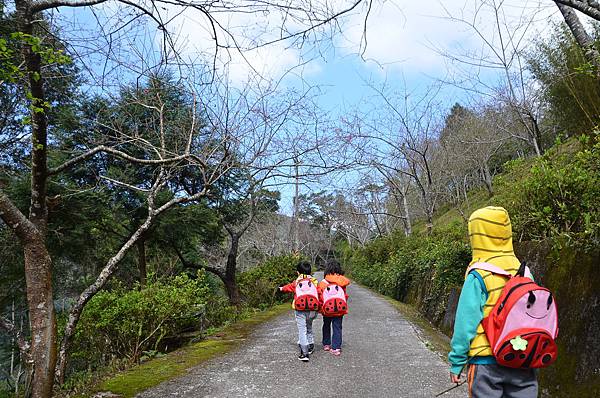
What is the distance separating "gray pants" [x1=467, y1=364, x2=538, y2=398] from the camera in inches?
96.9

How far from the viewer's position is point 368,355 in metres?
6.34

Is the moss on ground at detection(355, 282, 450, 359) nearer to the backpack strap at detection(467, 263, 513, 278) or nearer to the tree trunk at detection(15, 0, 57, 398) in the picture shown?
the backpack strap at detection(467, 263, 513, 278)

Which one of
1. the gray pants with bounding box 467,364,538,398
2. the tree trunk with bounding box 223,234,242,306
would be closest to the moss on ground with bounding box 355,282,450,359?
the gray pants with bounding box 467,364,538,398

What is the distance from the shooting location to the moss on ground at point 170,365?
4992 millimetres

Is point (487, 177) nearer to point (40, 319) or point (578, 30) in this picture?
point (578, 30)

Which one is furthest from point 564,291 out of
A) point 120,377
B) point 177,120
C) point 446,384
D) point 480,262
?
point 177,120

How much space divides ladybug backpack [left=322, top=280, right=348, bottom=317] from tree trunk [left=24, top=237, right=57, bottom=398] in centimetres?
355

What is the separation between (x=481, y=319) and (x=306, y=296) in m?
3.85

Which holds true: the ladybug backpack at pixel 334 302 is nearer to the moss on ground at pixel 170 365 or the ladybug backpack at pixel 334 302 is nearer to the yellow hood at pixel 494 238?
the moss on ground at pixel 170 365

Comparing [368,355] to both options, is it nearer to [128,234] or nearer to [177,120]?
[177,120]

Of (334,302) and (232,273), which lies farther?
(232,273)

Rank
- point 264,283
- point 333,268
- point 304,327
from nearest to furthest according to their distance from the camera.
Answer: point 304,327 → point 333,268 → point 264,283

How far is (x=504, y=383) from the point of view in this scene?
2.49 metres

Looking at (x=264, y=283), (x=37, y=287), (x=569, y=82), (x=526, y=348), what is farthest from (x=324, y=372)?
(x=264, y=283)
